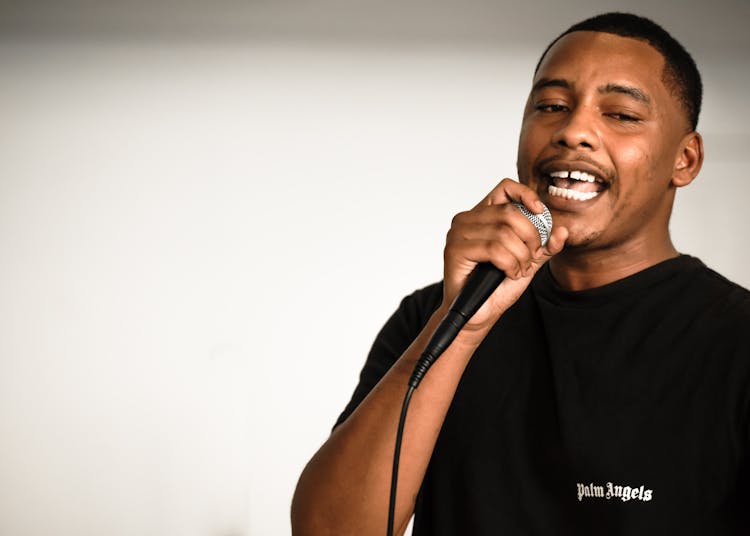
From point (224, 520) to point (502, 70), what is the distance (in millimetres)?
1892

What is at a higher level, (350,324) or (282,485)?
(350,324)

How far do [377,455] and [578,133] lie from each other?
57cm

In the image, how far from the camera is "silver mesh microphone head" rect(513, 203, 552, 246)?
104 cm

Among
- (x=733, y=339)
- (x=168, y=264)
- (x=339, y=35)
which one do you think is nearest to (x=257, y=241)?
(x=168, y=264)

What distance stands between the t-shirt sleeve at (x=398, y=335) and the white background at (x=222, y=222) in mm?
1421

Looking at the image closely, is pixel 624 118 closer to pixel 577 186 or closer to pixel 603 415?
pixel 577 186

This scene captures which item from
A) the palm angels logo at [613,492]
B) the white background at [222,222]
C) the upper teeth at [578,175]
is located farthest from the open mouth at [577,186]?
the white background at [222,222]

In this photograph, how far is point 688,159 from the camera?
137 centimetres

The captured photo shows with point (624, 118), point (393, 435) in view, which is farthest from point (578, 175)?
point (393, 435)

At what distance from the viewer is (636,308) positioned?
4.09ft

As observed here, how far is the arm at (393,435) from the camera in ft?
3.68

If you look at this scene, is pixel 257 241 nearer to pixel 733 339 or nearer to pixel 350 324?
pixel 350 324

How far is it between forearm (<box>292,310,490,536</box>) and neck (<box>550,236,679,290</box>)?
0.26 m

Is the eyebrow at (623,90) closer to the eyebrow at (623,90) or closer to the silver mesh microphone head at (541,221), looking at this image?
the eyebrow at (623,90)
